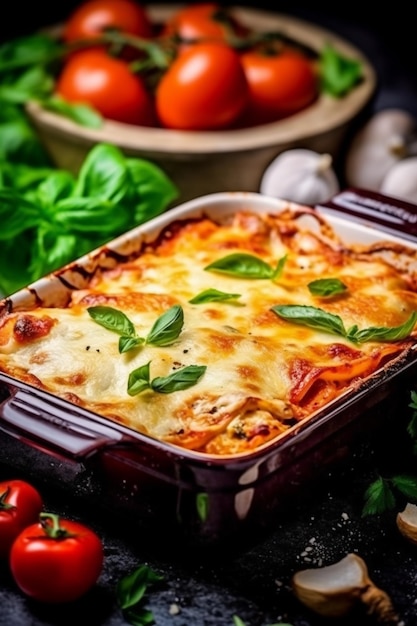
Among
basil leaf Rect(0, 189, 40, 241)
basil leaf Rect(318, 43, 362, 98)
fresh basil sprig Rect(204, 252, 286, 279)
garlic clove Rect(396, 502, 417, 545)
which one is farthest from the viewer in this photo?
Answer: basil leaf Rect(318, 43, 362, 98)

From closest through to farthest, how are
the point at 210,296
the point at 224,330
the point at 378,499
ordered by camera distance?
the point at 378,499 < the point at 224,330 < the point at 210,296

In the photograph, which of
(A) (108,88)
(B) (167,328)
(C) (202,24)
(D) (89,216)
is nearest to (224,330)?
(B) (167,328)

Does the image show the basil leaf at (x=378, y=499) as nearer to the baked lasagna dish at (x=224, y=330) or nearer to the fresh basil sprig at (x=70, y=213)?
the baked lasagna dish at (x=224, y=330)

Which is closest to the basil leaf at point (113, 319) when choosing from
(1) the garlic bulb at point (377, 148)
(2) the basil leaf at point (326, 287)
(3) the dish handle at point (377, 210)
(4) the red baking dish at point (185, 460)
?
(4) the red baking dish at point (185, 460)

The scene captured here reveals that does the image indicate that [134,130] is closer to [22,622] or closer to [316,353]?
[316,353]

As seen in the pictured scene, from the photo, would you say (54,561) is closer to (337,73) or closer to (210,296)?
(210,296)

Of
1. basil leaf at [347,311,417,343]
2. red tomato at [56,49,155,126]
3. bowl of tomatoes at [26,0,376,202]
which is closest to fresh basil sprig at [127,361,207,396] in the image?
basil leaf at [347,311,417,343]

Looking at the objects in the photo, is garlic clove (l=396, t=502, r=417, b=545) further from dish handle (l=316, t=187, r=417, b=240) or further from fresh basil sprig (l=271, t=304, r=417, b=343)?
dish handle (l=316, t=187, r=417, b=240)
